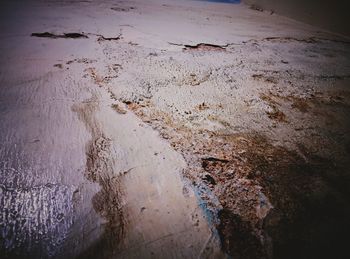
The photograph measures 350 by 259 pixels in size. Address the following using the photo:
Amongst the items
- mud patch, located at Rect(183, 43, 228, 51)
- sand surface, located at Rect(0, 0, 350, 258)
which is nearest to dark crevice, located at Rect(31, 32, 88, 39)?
sand surface, located at Rect(0, 0, 350, 258)

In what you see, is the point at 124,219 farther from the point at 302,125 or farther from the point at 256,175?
the point at 302,125

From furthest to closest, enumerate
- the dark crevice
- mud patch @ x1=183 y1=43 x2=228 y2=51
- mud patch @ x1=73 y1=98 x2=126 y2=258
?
mud patch @ x1=183 y1=43 x2=228 y2=51 → the dark crevice → mud patch @ x1=73 y1=98 x2=126 y2=258

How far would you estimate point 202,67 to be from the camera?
2.00 meters

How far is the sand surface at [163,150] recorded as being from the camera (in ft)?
2.82

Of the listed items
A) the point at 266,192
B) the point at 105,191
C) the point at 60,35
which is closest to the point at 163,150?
the point at 105,191

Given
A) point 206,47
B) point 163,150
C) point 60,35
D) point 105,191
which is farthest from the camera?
point 206,47

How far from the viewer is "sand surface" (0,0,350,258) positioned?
0.86 m

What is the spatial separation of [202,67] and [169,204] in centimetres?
141

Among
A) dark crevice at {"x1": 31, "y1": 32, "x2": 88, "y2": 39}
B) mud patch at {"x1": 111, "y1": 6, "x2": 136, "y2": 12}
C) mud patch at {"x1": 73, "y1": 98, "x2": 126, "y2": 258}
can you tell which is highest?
mud patch at {"x1": 111, "y1": 6, "x2": 136, "y2": 12}

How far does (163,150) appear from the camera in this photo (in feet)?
3.87

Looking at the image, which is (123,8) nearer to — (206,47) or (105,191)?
(206,47)

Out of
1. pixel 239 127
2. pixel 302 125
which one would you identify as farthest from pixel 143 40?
pixel 302 125

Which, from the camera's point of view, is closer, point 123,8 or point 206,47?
point 206,47

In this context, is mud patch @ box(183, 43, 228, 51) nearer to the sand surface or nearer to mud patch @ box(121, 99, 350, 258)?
the sand surface
